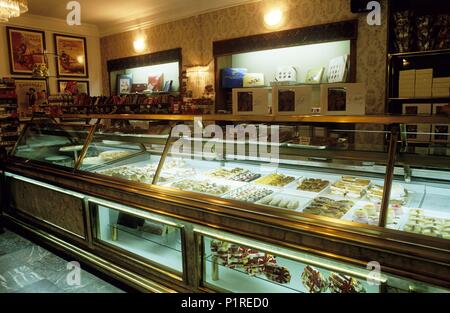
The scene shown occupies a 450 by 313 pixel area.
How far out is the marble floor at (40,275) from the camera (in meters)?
2.77

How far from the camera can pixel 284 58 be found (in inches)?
216

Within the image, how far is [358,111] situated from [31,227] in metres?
3.53

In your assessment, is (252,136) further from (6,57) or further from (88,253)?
(6,57)

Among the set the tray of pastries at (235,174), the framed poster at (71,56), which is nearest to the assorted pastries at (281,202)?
the tray of pastries at (235,174)

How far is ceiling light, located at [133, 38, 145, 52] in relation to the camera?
7.28 m

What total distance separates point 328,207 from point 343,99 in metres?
0.69

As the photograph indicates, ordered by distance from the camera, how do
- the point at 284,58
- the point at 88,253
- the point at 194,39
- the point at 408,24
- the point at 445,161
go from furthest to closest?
the point at 194,39, the point at 284,58, the point at 408,24, the point at 88,253, the point at 445,161

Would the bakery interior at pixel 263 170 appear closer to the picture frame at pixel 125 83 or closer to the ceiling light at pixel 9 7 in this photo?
the ceiling light at pixel 9 7

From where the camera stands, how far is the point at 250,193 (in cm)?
245

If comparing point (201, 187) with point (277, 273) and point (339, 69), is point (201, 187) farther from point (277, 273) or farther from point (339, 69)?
point (339, 69)

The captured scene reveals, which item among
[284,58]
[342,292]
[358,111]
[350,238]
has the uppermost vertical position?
[284,58]

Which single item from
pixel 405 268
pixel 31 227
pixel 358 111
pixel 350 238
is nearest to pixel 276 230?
pixel 350 238

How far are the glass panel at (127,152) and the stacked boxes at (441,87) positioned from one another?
3090 mm

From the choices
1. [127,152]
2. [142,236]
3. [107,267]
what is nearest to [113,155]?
[127,152]
